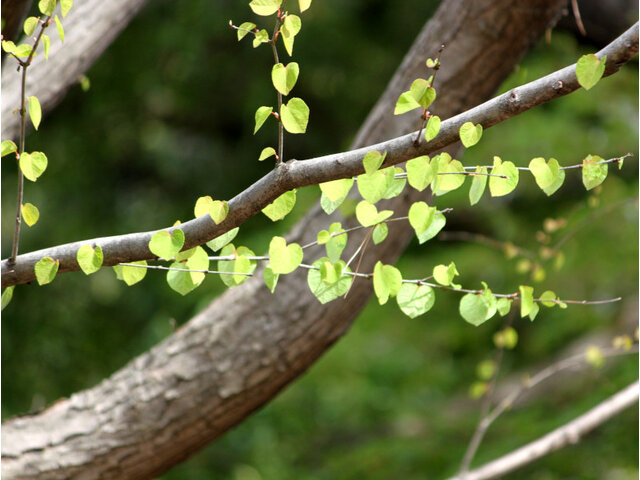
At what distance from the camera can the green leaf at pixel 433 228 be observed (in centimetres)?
69

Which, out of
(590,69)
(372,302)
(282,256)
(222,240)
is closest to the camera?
(590,69)

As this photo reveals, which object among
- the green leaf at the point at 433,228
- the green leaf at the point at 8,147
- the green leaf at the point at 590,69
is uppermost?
the green leaf at the point at 8,147

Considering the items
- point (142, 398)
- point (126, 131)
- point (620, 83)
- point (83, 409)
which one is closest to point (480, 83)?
point (142, 398)

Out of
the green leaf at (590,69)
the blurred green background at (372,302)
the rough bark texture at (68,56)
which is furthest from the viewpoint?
the blurred green background at (372,302)

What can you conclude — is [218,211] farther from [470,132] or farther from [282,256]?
[470,132]

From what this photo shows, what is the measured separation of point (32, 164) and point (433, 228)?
40 cm

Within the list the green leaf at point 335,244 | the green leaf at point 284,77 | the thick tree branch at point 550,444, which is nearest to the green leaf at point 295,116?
the green leaf at point 284,77

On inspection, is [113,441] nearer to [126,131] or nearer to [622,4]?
[622,4]

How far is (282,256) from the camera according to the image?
694 millimetres

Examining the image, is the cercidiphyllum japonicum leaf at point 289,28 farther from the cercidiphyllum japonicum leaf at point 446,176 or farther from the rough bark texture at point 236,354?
the rough bark texture at point 236,354

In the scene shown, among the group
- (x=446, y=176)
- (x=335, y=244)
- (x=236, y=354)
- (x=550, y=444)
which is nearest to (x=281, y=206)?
(x=335, y=244)

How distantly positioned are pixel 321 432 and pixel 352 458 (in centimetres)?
74

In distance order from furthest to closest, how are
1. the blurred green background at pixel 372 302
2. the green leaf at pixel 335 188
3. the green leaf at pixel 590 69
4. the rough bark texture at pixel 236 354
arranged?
the blurred green background at pixel 372 302 → the rough bark texture at pixel 236 354 → the green leaf at pixel 335 188 → the green leaf at pixel 590 69

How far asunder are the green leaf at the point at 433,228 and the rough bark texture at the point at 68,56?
979 mm
